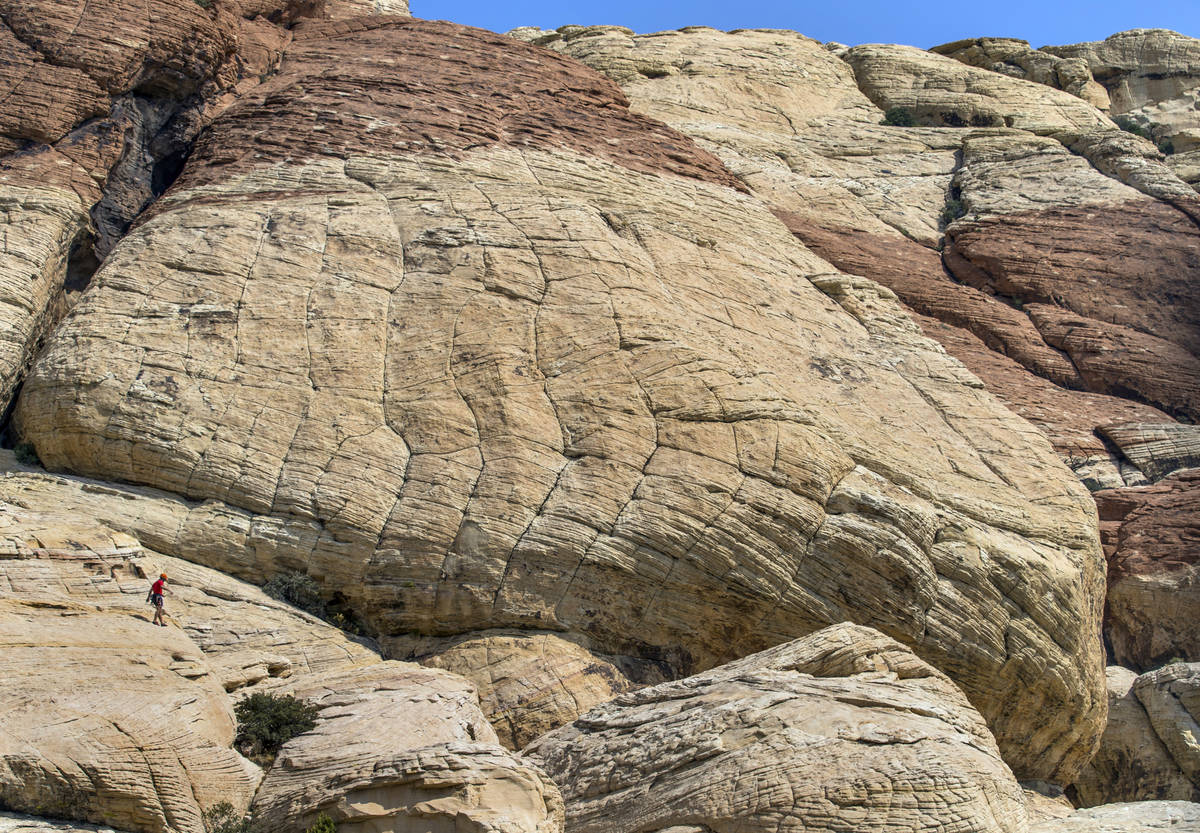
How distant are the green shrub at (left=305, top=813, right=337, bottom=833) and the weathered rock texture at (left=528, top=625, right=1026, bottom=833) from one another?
10.8 feet

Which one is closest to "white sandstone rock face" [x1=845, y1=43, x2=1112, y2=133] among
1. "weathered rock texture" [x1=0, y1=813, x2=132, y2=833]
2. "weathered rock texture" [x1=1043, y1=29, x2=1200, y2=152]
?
"weathered rock texture" [x1=1043, y1=29, x2=1200, y2=152]

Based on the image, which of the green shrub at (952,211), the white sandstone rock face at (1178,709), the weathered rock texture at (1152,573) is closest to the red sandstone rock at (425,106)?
the green shrub at (952,211)

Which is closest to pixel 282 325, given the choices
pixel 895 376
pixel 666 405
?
pixel 666 405

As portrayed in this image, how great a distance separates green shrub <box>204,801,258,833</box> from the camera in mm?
13695

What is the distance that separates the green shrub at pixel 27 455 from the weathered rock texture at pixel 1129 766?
2176 cm

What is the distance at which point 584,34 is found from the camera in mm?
48094

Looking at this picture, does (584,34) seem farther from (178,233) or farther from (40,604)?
(40,604)

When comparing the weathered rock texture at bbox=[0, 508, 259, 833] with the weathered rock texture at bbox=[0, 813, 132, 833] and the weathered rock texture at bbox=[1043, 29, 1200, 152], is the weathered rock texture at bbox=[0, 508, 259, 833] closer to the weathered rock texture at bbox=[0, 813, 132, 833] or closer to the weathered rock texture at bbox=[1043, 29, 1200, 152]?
the weathered rock texture at bbox=[0, 813, 132, 833]

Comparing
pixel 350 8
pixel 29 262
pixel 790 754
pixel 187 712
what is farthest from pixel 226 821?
pixel 350 8

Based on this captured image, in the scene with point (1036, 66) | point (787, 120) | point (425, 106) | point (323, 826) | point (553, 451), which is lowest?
point (323, 826)

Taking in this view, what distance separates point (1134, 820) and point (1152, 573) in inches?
505

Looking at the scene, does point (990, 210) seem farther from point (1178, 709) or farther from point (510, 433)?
point (510, 433)

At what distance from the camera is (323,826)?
43.9ft

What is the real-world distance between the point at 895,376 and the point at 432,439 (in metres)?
10.6
